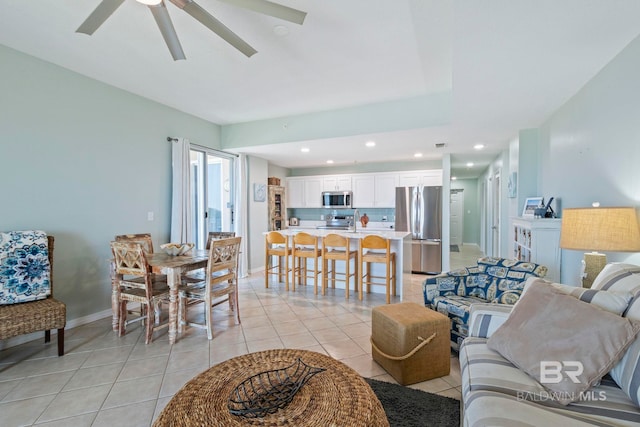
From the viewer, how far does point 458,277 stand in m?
2.81

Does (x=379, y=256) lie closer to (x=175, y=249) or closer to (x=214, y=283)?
(x=214, y=283)

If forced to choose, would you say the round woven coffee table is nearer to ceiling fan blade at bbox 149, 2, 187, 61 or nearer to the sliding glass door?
ceiling fan blade at bbox 149, 2, 187, 61

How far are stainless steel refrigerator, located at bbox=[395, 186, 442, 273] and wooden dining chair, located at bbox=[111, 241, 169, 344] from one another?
4579mm

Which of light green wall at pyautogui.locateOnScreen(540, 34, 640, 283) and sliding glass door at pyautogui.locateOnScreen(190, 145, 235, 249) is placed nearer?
light green wall at pyautogui.locateOnScreen(540, 34, 640, 283)

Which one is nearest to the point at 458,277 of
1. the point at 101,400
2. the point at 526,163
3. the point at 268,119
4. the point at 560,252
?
the point at 560,252

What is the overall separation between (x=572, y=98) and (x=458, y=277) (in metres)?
2.10

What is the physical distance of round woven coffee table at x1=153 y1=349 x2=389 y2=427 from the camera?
1037 mm

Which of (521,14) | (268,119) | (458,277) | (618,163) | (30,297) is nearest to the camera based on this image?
(521,14)

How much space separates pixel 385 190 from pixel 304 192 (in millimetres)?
2072

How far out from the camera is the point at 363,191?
22.6 ft

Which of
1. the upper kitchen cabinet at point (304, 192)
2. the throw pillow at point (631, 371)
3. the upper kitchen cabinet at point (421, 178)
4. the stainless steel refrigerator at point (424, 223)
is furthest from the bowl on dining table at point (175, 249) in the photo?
the upper kitchen cabinet at point (421, 178)

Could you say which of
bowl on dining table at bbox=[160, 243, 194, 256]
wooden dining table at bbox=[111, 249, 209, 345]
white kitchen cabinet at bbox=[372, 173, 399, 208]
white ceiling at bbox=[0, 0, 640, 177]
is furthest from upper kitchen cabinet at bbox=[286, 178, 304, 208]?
wooden dining table at bbox=[111, 249, 209, 345]

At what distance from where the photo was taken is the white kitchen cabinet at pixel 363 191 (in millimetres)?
6793

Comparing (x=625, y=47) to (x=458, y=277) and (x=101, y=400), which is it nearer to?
(x=458, y=277)
